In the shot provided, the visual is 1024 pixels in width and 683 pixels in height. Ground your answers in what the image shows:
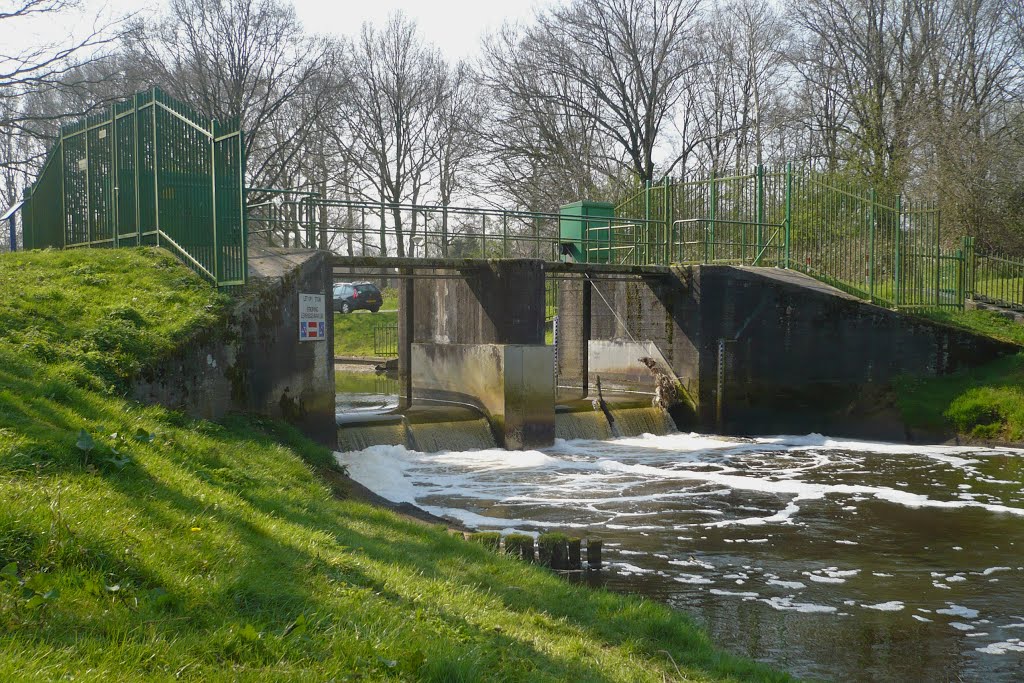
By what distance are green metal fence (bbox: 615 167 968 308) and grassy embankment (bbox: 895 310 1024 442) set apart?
1.07 meters

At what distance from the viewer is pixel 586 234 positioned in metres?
23.3

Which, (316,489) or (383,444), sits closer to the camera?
(316,489)

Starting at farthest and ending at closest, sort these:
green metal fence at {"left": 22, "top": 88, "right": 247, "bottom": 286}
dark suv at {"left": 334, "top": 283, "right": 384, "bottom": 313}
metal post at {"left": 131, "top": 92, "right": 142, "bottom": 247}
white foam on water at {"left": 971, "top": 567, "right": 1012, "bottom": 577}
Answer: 1. dark suv at {"left": 334, "top": 283, "right": 384, "bottom": 313}
2. metal post at {"left": 131, "top": 92, "right": 142, "bottom": 247}
3. green metal fence at {"left": 22, "top": 88, "right": 247, "bottom": 286}
4. white foam on water at {"left": 971, "top": 567, "right": 1012, "bottom": 577}

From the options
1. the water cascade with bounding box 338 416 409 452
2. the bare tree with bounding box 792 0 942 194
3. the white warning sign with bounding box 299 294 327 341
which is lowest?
the water cascade with bounding box 338 416 409 452

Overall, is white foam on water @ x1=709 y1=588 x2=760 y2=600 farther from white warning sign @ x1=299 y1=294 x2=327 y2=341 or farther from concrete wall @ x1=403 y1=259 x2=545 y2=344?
concrete wall @ x1=403 y1=259 x2=545 y2=344

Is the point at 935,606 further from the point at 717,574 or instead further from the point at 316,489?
the point at 316,489

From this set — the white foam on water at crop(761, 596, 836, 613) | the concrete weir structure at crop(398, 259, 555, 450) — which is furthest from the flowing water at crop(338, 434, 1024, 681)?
the concrete weir structure at crop(398, 259, 555, 450)

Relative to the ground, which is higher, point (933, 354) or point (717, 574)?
point (933, 354)

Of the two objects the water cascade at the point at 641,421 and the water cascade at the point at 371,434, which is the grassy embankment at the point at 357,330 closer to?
the water cascade at the point at 641,421

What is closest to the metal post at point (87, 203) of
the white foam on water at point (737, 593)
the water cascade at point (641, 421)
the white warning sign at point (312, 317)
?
the white warning sign at point (312, 317)

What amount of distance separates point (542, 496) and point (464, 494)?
1.17m

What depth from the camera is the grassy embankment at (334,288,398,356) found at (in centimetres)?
3869

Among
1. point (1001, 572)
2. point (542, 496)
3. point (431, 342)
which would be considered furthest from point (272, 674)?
point (431, 342)

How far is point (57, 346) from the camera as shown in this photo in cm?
977
